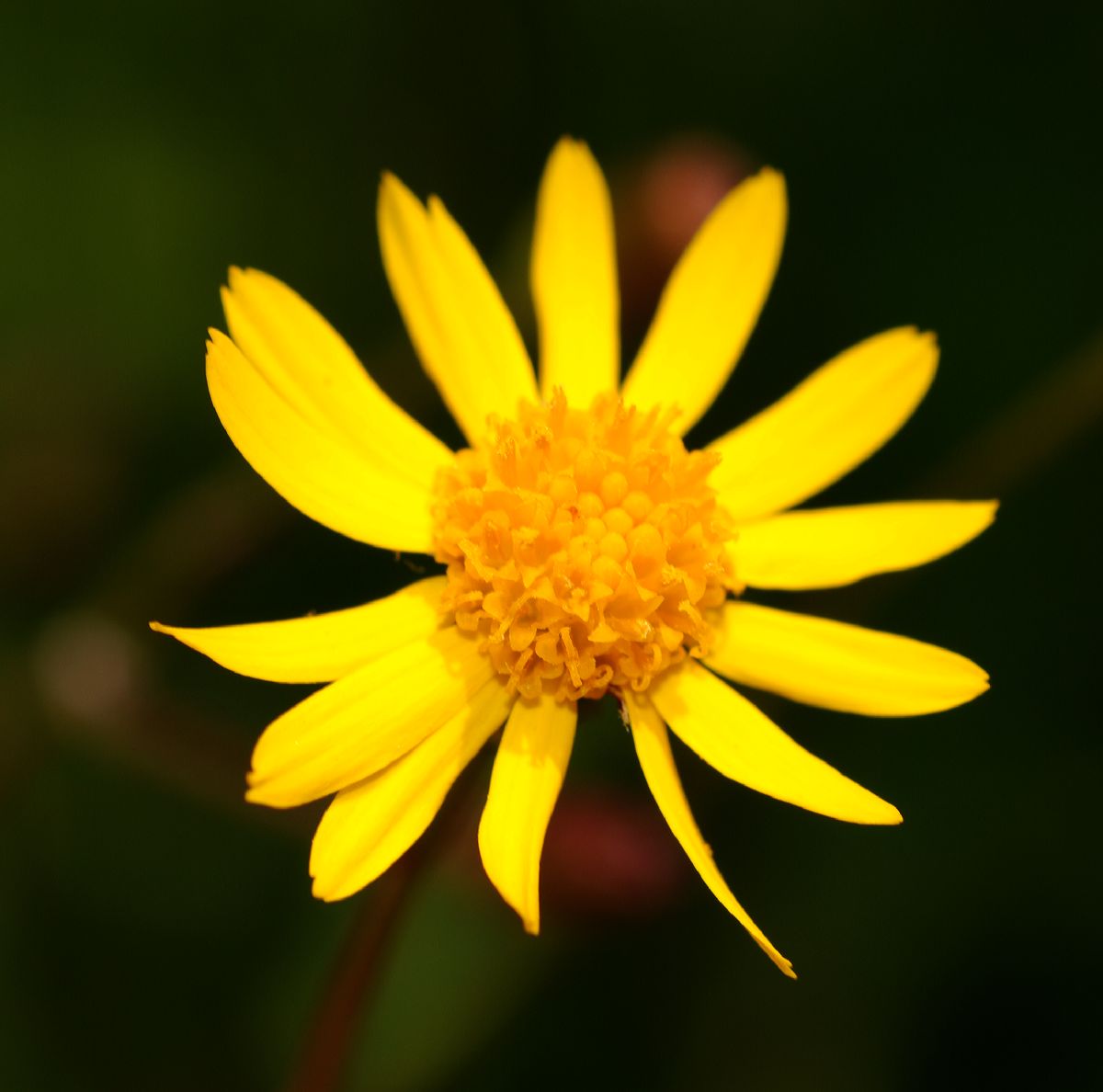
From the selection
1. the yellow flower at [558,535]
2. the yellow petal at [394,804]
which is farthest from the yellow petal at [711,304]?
the yellow petal at [394,804]

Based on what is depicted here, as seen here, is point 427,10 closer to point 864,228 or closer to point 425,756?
point 864,228

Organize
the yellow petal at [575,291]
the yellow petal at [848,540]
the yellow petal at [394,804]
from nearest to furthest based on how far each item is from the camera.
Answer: the yellow petal at [394,804] < the yellow petal at [848,540] < the yellow petal at [575,291]

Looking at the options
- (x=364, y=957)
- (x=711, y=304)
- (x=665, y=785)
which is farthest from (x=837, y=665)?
(x=364, y=957)

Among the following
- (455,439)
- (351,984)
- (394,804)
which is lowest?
(351,984)

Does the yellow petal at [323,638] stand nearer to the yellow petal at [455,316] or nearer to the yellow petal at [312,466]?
the yellow petal at [312,466]

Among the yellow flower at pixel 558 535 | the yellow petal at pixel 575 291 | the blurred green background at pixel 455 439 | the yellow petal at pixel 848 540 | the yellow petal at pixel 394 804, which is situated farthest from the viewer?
the blurred green background at pixel 455 439

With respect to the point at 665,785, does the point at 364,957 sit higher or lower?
lower

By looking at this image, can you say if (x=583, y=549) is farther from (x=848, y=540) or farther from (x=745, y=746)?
(x=848, y=540)
